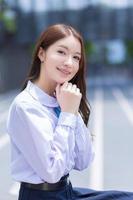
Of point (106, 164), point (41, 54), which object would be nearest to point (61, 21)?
point (106, 164)

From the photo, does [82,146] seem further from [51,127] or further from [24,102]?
[24,102]

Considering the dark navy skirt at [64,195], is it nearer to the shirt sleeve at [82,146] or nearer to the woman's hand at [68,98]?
the shirt sleeve at [82,146]

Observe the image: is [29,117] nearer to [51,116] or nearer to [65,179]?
[51,116]

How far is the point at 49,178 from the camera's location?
8.50ft

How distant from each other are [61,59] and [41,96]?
198 millimetres

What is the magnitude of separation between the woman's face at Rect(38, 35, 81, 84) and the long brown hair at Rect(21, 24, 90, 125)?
0.08 ft

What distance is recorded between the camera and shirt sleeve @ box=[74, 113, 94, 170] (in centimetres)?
292

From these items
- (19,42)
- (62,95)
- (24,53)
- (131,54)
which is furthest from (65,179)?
(131,54)

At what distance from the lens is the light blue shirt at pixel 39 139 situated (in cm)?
259

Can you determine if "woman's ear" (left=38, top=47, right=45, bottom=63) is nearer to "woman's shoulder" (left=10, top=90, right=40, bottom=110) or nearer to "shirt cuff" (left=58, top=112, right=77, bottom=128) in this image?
"woman's shoulder" (left=10, top=90, right=40, bottom=110)

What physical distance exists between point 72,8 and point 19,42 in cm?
509

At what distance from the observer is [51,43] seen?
286cm

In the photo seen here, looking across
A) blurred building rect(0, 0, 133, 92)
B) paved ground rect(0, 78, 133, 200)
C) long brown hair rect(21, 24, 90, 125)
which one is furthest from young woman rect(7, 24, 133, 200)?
blurred building rect(0, 0, 133, 92)

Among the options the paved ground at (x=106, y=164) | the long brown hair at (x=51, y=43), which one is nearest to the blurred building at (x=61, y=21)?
the paved ground at (x=106, y=164)
